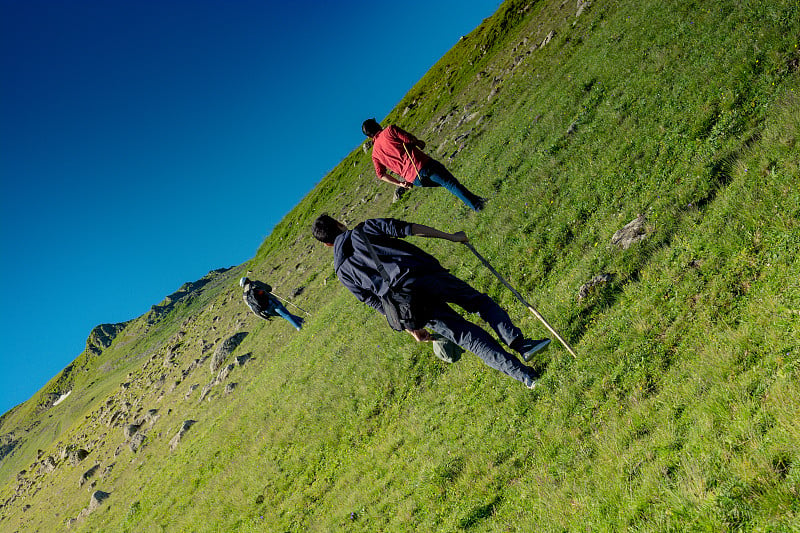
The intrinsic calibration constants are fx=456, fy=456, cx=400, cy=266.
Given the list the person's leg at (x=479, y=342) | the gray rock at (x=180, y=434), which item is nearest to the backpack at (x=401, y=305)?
Answer: the person's leg at (x=479, y=342)

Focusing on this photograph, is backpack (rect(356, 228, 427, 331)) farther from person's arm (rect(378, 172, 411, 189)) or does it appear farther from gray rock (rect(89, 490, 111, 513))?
gray rock (rect(89, 490, 111, 513))

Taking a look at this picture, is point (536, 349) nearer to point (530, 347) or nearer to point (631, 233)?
point (530, 347)

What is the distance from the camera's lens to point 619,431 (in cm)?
582

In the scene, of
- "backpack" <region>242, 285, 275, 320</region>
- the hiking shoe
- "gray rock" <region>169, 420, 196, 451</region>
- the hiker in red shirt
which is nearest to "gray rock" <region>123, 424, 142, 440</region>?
"gray rock" <region>169, 420, 196, 451</region>

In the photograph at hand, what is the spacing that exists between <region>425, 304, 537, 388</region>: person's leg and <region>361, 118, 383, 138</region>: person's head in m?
7.65

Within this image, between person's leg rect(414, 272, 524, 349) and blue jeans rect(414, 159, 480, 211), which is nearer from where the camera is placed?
person's leg rect(414, 272, 524, 349)

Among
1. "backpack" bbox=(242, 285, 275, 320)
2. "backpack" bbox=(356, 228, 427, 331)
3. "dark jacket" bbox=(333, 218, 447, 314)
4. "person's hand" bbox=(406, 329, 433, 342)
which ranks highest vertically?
"backpack" bbox=(242, 285, 275, 320)

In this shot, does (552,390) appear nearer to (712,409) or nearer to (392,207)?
(712,409)

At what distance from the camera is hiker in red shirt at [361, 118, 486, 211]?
1305 cm

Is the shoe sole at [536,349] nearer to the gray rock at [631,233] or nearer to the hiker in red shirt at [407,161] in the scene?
the gray rock at [631,233]

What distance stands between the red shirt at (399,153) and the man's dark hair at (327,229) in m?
5.54

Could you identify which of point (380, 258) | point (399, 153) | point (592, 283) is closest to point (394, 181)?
point (399, 153)

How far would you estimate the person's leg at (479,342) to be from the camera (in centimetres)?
729

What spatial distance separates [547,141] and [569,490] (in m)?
14.3
